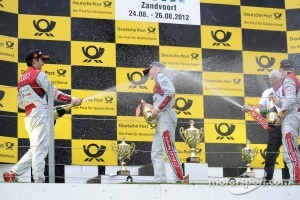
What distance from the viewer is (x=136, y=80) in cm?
997

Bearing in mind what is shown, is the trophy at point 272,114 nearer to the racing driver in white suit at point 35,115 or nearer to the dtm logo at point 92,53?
the racing driver in white suit at point 35,115

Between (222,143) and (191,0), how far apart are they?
184 centimetres

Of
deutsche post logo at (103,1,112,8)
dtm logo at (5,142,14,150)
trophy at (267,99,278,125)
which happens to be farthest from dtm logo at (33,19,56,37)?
trophy at (267,99,278,125)

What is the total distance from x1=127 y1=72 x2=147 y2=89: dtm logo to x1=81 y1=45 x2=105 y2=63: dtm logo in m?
0.42

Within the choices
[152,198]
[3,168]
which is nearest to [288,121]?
[152,198]

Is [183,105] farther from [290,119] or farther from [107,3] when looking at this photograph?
[290,119]

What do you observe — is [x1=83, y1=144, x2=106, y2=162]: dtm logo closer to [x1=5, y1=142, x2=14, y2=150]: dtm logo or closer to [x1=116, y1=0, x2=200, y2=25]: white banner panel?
[x1=5, y1=142, x2=14, y2=150]: dtm logo


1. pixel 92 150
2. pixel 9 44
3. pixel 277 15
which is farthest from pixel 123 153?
pixel 277 15

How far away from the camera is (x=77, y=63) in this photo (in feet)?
32.1

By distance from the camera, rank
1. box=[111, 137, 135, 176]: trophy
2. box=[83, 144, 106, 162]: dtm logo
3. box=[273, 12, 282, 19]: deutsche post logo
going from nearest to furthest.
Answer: box=[111, 137, 135, 176]: trophy → box=[83, 144, 106, 162]: dtm logo → box=[273, 12, 282, 19]: deutsche post logo

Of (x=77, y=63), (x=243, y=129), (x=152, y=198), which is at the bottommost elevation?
(x=152, y=198)

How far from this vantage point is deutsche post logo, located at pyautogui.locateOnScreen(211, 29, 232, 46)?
10438mm

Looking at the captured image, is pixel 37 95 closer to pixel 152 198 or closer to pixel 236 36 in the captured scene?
pixel 152 198

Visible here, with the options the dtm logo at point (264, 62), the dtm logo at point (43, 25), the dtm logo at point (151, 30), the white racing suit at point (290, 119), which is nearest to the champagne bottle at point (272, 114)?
the white racing suit at point (290, 119)
